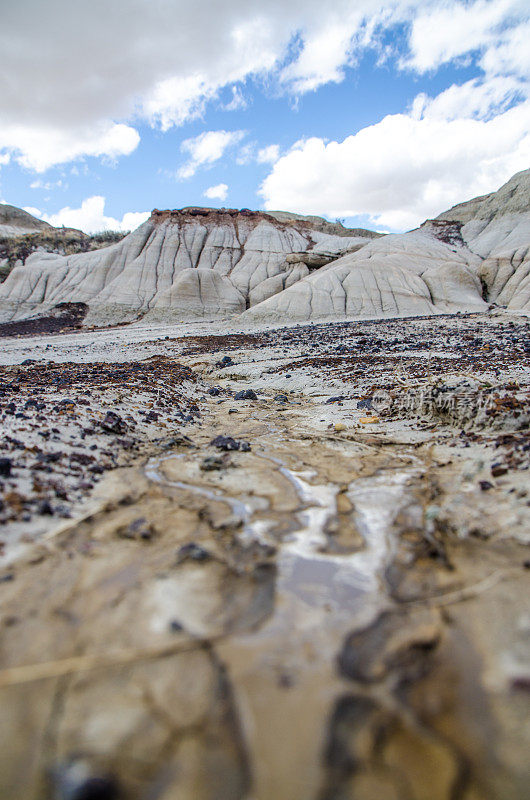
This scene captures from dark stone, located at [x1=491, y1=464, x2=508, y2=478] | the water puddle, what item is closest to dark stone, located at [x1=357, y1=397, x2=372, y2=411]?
dark stone, located at [x1=491, y1=464, x2=508, y2=478]

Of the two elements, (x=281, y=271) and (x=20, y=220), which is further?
(x=20, y=220)

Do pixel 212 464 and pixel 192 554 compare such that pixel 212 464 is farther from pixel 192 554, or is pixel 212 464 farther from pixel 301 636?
pixel 301 636

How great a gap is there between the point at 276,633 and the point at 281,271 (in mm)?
44148

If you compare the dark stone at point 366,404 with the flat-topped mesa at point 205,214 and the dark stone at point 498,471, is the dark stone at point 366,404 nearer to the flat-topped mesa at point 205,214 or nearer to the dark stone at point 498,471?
the dark stone at point 498,471

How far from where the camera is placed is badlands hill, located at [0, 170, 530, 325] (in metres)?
32.3

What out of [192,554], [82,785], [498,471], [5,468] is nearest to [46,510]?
[5,468]

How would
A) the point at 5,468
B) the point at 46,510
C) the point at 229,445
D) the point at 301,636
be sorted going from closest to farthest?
the point at 301,636 → the point at 46,510 → the point at 5,468 → the point at 229,445

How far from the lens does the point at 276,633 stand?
2.42m

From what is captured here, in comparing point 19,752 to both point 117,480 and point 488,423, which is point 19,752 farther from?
point 488,423

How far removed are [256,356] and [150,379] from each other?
565 cm

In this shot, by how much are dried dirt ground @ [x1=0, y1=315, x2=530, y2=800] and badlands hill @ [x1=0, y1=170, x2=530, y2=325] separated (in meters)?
26.5

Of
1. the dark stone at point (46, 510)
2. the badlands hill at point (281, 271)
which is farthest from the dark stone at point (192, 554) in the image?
the badlands hill at point (281, 271)

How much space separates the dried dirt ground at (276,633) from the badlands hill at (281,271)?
2649cm

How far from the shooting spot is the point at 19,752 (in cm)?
184
